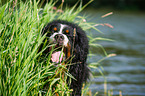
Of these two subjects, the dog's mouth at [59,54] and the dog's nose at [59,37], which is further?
the dog's nose at [59,37]

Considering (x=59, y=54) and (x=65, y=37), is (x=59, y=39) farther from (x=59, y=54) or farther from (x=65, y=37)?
(x=59, y=54)

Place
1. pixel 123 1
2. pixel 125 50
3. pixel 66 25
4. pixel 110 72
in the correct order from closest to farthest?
pixel 66 25 < pixel 110 72 < pixel 125 50 < pixel 123 1

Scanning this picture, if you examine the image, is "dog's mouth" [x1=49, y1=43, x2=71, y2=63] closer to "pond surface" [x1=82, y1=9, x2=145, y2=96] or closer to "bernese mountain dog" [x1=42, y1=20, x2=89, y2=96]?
"bernese mountain dog" [x1=42, y1=20, x2=89, y2=96]

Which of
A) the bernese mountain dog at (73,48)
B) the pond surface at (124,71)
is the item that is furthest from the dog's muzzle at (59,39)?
the pond surface at (124,71)

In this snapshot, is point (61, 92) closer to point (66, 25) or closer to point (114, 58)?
point (66, 25)

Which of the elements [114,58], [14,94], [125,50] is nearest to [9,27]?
[14,94]

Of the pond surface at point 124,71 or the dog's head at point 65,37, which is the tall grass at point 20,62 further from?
the pond surface at point 124,71

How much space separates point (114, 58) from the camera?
10.6 metres

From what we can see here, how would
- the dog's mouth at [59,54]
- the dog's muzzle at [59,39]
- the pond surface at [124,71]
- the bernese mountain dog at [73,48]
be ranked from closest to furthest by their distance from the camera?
1. the dog's mouth at [59,54]
2. the dog's muzzle at [59,39]
3. the bernese mountain dog at [73,48]
4. the pond surface at [124,71]

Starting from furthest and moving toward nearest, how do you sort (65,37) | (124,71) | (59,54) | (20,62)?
(124,71)
(65,37)
(59,54)
(20,62)

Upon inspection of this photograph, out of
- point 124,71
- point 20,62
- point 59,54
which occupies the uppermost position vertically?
point 20,62

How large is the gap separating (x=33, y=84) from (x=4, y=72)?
40cm

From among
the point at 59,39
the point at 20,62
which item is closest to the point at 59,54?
the point at 59,39

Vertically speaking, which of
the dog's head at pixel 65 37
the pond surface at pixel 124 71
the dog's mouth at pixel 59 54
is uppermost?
the dog's head at pixel 65 37
